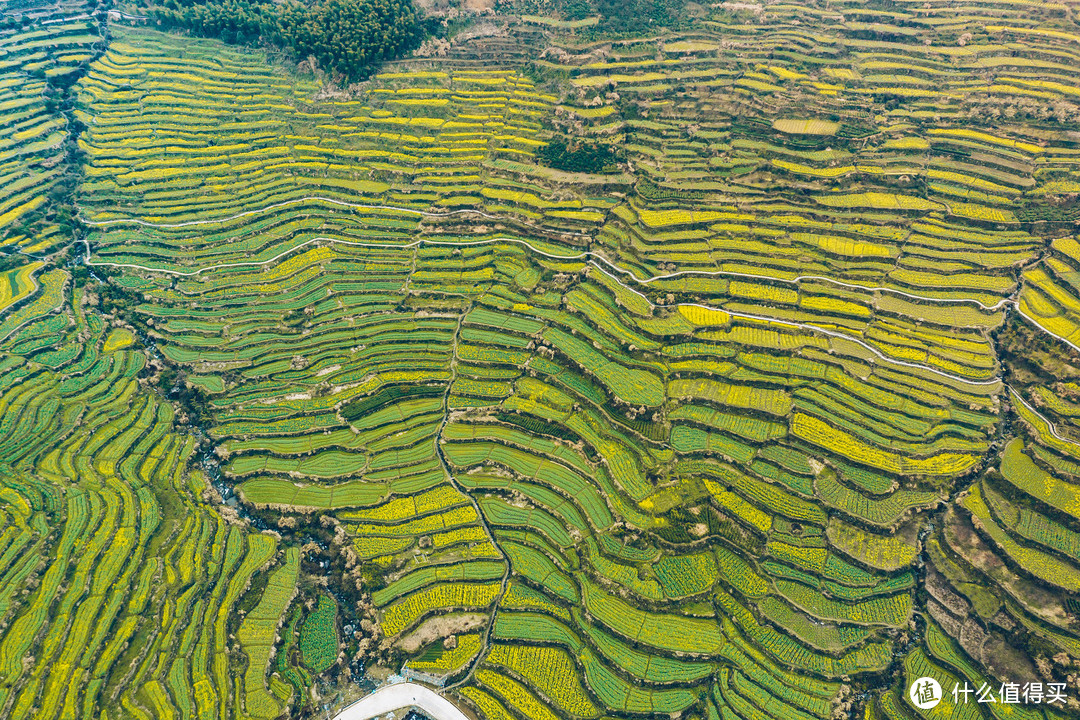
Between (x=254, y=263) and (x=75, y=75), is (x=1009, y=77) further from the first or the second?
(x=75, y=75)

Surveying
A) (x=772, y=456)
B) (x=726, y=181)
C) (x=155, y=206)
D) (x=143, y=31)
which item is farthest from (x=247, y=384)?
(x=143, y=31)

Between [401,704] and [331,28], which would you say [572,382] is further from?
[331,28]

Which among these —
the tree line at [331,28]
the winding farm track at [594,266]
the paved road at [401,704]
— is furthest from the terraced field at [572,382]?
the tree line at [331,28]

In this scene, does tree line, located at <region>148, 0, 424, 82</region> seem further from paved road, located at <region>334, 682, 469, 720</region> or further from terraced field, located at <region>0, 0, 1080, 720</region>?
paved road, located at <region>334, 682, 469, 720</region>

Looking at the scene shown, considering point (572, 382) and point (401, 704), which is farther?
point (572, 382)

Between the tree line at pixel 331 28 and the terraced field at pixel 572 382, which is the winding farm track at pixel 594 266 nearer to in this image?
the terraced field at pixel 572 382

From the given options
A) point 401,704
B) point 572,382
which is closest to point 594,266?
point 572,382
